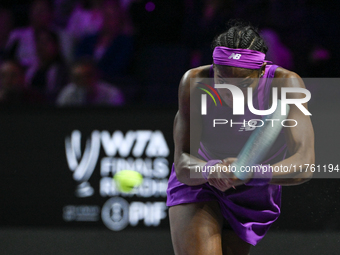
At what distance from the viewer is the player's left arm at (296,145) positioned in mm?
1700

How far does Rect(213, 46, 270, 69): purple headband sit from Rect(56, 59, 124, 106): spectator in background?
2276mm

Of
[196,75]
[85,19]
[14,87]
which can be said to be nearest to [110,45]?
[85,19]

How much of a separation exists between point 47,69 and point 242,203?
9.76 feet

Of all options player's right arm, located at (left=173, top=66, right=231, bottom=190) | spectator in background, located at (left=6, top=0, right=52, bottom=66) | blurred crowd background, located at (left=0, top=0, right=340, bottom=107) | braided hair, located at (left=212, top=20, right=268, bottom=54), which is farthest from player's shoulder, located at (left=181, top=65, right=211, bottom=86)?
spectator in background, located at (left=6, top=0, right=52, bottom=66)

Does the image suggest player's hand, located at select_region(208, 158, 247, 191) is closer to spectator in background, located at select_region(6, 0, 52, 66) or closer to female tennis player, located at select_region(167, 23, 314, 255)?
female tennis player, located at select_region(167, 23, 314, 255)

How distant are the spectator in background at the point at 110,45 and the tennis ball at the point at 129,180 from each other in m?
0.99

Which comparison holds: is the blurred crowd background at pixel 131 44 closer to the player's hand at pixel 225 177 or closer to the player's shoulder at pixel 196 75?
the player's shoulder at pixel 196 75

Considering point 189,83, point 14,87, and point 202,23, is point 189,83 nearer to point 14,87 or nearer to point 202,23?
point 202,23

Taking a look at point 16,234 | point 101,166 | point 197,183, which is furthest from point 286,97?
point 16,234

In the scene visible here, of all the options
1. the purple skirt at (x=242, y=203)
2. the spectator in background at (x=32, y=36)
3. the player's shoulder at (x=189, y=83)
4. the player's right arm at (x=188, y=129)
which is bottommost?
the purple skirt at (x=242, y=203)

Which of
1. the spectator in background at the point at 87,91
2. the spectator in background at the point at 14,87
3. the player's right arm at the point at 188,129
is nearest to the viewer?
the player's right arm at the point at 188,129

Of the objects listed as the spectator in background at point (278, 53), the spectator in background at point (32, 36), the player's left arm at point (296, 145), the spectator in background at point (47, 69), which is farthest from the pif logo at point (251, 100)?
the spectator in background at point (32, 36)

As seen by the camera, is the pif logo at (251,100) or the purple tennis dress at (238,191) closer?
the pif logo at (251,100)

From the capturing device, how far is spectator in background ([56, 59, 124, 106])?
4004mm
